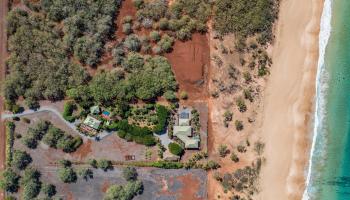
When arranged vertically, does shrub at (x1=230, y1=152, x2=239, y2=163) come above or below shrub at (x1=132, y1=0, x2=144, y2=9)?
below

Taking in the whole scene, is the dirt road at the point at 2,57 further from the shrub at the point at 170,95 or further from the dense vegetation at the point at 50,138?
the shrub at the point at 170,95

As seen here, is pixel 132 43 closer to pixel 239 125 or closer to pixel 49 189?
pixel 239 125

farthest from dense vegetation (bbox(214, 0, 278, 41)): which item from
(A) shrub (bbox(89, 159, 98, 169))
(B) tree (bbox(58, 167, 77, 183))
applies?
(B) tree (bbox(58, 167, 77, 183))

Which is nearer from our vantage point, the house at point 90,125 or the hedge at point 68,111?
the house at point 90,125

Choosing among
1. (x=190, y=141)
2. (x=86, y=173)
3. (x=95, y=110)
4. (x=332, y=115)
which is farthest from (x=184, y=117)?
(x=332, y=115)

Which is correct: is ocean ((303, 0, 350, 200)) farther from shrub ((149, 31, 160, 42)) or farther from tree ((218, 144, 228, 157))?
shrub ((149, 31, 160, 42))

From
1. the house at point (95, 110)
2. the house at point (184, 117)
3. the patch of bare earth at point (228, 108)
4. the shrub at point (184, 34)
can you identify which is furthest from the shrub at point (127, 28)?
the house at point (184, 117)
